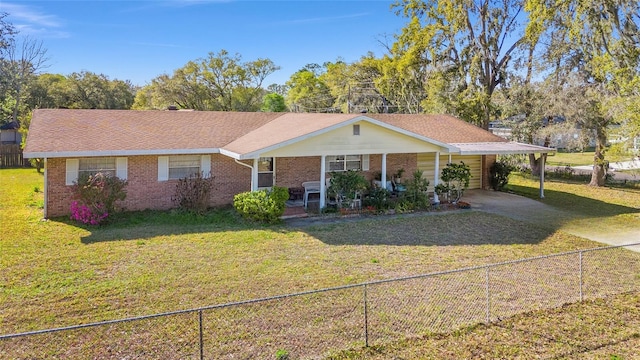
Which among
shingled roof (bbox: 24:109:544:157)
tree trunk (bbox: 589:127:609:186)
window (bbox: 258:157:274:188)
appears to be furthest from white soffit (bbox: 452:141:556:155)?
window (bbox: 258:157:274:188)

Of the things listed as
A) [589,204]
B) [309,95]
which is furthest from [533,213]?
[309,95]

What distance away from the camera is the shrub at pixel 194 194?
569 inches

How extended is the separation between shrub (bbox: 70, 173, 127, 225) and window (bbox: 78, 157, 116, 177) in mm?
1266

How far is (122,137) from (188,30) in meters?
18.9

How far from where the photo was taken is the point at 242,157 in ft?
44.3

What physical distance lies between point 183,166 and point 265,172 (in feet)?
10.0

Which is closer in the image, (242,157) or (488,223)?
(242,157)

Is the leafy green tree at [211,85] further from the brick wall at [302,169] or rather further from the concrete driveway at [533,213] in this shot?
the concrete driveway at [533,213]

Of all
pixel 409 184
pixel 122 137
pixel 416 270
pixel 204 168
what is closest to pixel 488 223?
pixel 409 184

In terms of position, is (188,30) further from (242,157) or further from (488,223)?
(488,223)

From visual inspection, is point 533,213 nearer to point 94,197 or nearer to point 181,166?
point 181,166

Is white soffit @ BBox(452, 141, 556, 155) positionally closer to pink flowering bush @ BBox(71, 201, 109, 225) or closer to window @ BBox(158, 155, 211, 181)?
window @ BBox(158, 155, 211, 181)

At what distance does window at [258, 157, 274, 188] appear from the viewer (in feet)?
54.1

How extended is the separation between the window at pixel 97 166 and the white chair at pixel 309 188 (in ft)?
21.9
